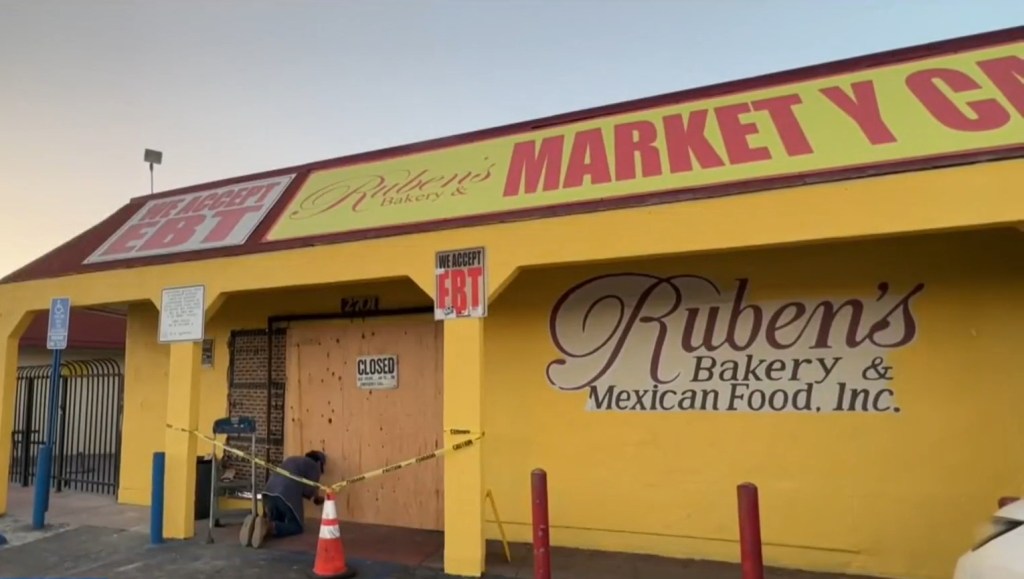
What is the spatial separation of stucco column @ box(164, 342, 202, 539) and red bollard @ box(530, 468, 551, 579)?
4.65 meters

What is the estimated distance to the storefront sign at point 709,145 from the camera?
551 centimetres

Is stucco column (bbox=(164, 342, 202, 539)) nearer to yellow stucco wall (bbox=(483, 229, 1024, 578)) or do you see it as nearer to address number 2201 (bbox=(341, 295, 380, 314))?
address number 2201 (bbox=(341, 295, 380, 314))

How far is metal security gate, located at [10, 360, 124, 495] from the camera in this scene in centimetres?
1154

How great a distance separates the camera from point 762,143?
615 centimetres

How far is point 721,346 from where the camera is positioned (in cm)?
688

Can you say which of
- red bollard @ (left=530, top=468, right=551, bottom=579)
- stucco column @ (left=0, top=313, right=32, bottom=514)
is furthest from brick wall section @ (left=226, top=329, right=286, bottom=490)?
red bollard @ (left=530, top=468, right=551, bottom=579)

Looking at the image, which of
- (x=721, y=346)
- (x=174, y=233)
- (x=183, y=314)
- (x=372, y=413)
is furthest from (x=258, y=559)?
(x=721, y=346)

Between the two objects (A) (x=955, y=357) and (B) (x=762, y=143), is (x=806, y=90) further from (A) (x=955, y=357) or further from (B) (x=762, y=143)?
(A) (x=955, y=357)

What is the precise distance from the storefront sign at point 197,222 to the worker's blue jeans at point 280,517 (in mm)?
3049

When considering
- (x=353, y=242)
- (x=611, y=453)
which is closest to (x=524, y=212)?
(x=353, y=242)

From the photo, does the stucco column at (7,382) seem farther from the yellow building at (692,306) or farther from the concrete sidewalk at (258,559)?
the yellow building at (692,306)

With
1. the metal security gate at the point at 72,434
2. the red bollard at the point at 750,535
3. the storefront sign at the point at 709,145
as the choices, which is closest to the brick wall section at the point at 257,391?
the storefront sign at the point at 709,145

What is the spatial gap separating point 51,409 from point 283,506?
4019mm

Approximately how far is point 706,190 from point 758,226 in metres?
0.56
